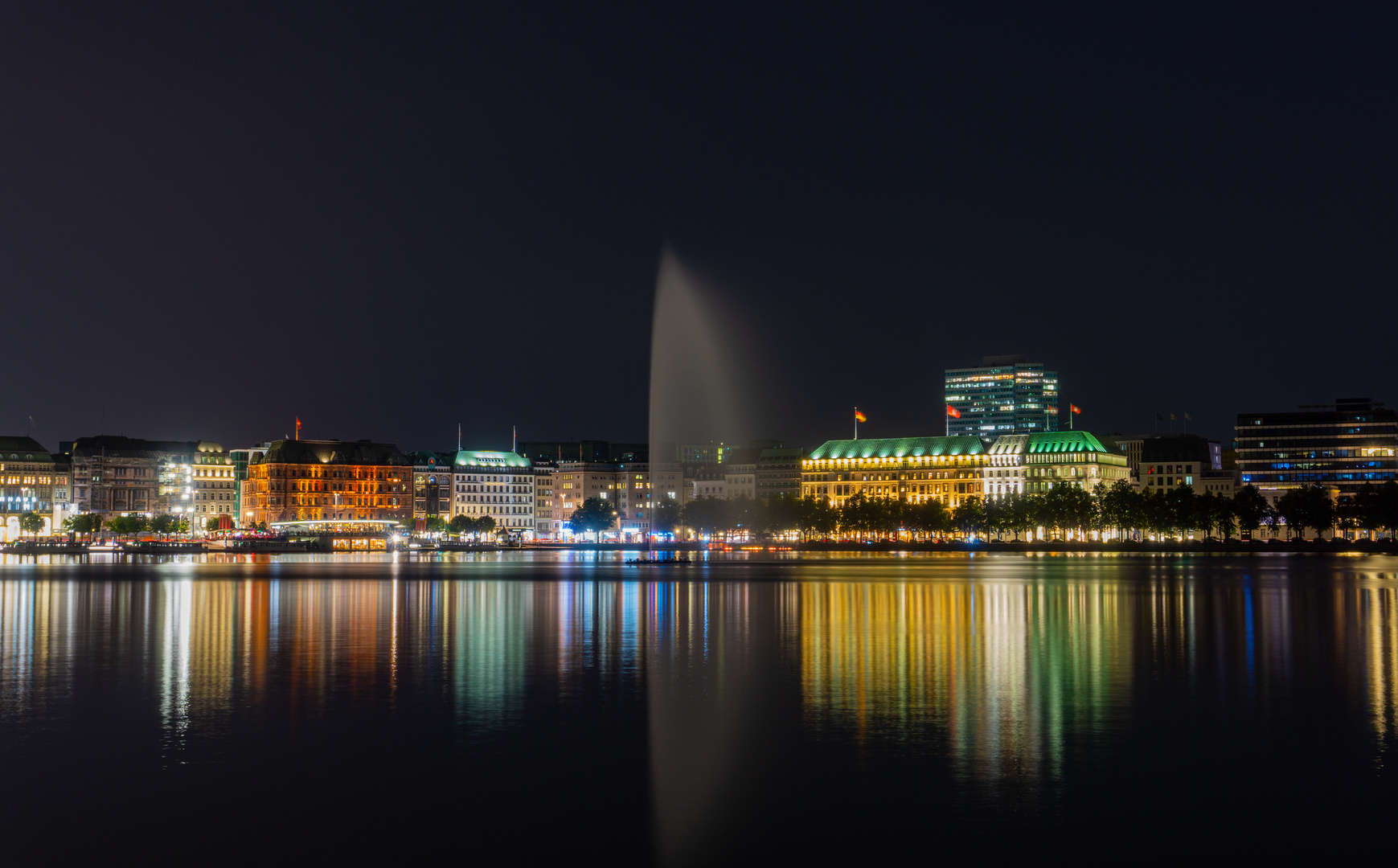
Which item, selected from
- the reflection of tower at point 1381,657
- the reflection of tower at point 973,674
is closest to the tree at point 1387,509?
the reflection of tower at point 1381,657

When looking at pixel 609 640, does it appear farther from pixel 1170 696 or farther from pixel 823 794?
pixel 823 794

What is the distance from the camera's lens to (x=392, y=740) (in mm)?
25625

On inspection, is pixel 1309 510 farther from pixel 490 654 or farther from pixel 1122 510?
pixel 490 654

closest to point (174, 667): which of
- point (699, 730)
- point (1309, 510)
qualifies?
point (699, 730)

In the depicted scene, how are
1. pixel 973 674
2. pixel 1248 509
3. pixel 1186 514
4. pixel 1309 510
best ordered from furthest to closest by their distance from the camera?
pixel 1186 514 → pixel 1248 509 → pixel 1309 510 → pixel 973 674

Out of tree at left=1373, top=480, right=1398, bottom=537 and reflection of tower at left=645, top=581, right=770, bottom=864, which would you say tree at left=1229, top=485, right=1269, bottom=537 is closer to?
tree at left=1373, top=480, right=1398, bottom=537

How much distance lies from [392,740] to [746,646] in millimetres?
19236

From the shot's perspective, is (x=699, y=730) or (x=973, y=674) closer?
(x=699, y=730)

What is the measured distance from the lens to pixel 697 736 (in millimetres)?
26312

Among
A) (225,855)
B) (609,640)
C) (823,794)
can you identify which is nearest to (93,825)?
(225,855)

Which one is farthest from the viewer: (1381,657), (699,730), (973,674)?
(1381,657)

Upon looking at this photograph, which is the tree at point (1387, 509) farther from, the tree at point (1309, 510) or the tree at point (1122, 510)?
the tree at point (1122, 510)

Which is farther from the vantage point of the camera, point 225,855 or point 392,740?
point 392,740

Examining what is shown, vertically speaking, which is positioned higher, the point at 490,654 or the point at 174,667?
the point at 174,667
